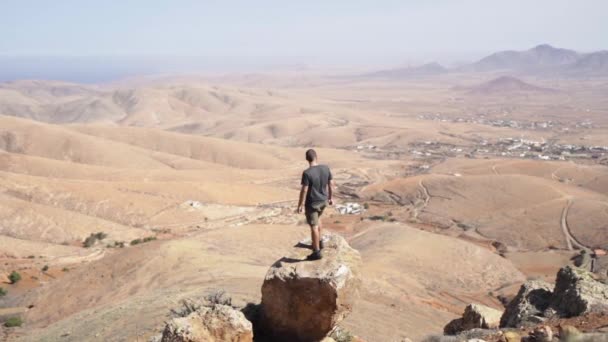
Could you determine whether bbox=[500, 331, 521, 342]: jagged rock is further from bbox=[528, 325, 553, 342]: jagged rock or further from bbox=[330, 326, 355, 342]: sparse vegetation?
bbox=[330, 326, 355, 342]: sparse vegetation

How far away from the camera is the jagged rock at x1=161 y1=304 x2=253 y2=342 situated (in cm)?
854

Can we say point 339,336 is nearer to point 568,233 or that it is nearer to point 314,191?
point 314,191

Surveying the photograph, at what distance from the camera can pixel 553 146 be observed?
87.8 m

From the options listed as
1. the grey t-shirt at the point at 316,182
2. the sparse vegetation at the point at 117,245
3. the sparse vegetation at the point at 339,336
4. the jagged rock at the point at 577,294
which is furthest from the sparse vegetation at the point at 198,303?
the sparse vegetation at the point at 117,245

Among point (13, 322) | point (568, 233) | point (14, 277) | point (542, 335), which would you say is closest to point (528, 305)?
point (542, 335)

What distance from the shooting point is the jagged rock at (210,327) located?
854 cm

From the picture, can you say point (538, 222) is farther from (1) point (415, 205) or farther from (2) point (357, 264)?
(2) point (357, 264)

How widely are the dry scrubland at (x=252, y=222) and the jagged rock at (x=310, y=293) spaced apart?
4.83 metres

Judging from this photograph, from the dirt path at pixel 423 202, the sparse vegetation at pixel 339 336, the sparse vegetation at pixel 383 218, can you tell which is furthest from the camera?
the dirt path at pixel 423 202

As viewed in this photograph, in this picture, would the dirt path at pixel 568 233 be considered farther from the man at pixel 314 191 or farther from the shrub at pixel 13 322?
the shrub at pixel 13 322

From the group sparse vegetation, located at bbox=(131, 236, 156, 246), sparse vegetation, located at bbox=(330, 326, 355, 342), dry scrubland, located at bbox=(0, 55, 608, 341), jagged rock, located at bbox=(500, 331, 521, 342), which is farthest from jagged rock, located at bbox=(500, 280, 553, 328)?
sparse vegetation, located at bbox=(131, 236, 156, 246)

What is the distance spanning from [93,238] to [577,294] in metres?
29.2

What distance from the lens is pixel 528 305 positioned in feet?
40.7

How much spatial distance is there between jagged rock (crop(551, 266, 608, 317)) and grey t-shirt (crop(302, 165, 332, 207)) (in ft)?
21.9
